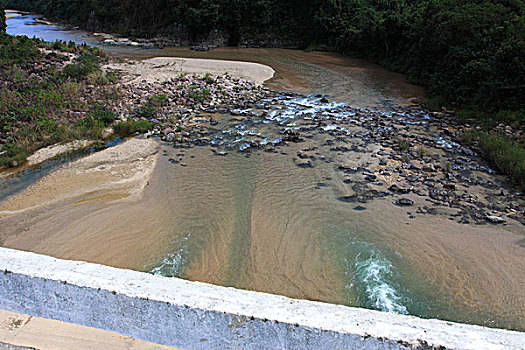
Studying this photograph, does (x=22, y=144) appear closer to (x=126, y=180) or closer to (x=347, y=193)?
(x=126, y=180)

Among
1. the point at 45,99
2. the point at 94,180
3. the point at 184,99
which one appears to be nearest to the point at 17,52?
the point at 45,99

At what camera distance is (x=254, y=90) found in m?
17.0

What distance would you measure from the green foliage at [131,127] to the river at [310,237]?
185cm

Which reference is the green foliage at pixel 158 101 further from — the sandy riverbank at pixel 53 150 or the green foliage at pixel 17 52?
the green foliage at pixel 17 52

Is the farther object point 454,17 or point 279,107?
point 454,17

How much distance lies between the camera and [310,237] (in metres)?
6.73

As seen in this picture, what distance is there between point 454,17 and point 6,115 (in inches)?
771

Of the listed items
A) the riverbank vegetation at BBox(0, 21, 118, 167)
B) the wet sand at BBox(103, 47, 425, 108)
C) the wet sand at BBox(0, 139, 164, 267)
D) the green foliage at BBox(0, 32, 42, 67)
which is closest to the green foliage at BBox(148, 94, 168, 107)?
the riverbank vegetation at BBox(0, 21, 118, 167)

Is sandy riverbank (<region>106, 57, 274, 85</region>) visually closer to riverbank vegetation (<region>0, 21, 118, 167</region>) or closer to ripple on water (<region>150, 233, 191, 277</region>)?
riverbank vegetation (<region>0, 21, 118, 167</region>)

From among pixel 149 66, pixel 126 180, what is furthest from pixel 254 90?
pixel 126 180

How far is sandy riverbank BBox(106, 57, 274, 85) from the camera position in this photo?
17.5 meters

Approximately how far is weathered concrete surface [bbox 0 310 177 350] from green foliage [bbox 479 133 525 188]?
374 inches

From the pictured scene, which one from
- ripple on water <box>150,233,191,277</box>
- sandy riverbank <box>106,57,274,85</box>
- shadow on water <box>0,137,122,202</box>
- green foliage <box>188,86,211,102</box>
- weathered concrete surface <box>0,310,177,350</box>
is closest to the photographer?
weathered concrete surface <box>0,310,177,350</box>

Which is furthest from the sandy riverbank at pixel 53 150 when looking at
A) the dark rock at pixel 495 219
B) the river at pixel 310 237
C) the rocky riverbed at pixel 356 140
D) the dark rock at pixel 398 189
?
the dark rock at pixel 495 219
